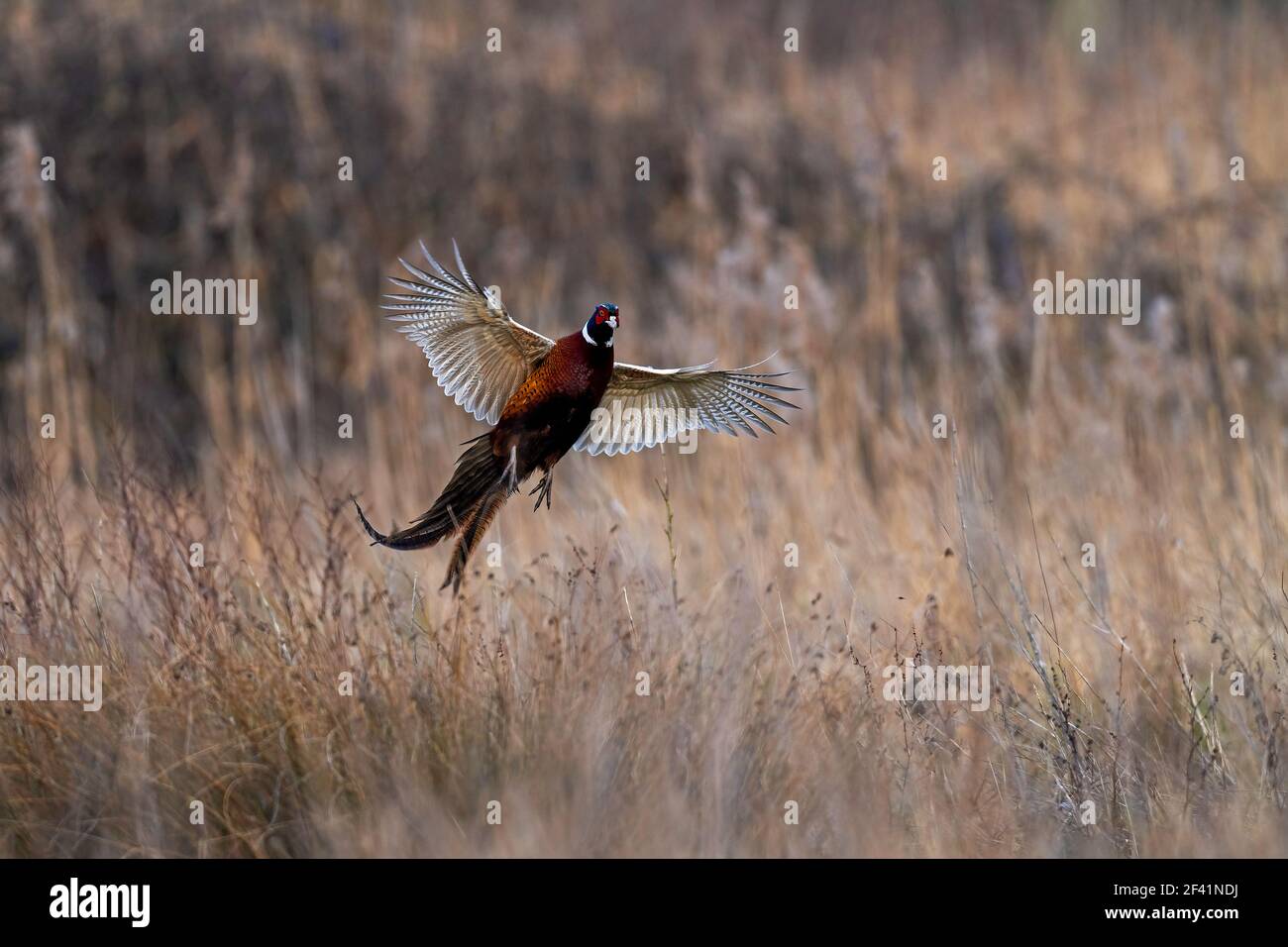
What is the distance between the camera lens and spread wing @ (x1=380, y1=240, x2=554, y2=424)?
305 cm

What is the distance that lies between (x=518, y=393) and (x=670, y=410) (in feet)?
1.42

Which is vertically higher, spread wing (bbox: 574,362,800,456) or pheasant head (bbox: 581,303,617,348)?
pheasant head (bbox: 581,303,617,348)

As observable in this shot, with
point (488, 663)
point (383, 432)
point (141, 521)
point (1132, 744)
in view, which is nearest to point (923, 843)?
point (1132, 744)

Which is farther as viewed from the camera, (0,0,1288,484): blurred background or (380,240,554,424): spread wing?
(0,0,1288,484): blurred background

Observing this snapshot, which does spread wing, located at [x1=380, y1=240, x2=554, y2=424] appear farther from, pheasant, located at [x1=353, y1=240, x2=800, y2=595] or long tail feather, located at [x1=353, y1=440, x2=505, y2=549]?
long tail feather, located at [x1=353, y1=440, x2=505, y2=549]

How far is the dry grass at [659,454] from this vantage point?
2988 millimetres

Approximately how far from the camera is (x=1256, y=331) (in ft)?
21.3

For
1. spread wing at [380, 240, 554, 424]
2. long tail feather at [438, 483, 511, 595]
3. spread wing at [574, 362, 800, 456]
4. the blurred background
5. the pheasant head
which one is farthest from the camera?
the blurred background

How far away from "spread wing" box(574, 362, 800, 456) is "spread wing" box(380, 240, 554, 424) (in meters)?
0.21

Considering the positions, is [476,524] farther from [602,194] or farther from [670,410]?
[602,194]

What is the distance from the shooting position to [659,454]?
19.6 ft

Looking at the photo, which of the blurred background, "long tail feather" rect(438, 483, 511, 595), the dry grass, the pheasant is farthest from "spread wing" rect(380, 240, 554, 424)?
the blurred background

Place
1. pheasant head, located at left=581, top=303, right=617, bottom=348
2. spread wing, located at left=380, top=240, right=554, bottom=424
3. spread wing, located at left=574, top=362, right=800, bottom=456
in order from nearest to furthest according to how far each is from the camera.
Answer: pheasant head, located at left=581, top=303, right=617, bottom=348, spread wing, located at left=380, top=240, right=554, bottom=424, spread wing, located at left=574, top=362, right=800, bottom=456

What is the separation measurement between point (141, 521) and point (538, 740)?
108 cm
